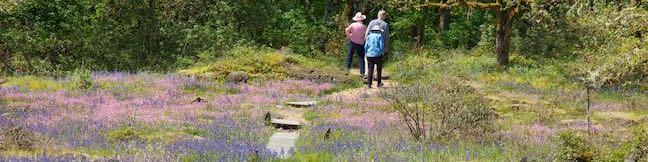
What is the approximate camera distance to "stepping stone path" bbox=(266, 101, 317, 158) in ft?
34.0

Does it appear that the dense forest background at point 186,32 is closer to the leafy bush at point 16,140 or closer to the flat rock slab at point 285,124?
the flat rock slab at point 285,124

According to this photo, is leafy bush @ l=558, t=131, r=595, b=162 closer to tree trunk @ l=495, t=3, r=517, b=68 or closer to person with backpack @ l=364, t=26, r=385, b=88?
person with backpack @ l=364, t=26, r=385, b=88

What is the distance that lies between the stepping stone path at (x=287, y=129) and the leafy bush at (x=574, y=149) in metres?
3.28

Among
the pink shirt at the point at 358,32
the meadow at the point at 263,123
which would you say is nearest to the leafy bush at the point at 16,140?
the meadow at the point at 263,123

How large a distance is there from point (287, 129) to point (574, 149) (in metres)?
5.72

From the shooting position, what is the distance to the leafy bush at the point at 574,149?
8.36m

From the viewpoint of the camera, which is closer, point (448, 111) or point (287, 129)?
point (448, 111)

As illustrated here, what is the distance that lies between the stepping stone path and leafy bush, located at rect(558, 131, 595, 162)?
328 cm

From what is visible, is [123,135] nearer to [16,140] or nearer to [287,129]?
[16,140]

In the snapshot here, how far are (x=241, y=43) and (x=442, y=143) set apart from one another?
58.0 feet

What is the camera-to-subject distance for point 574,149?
8.38 m

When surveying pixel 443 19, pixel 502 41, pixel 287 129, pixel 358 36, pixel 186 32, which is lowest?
pixel 287 129

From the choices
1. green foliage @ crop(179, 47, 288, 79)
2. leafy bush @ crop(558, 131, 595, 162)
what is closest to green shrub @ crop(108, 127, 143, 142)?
leafy bush @ crop(558, 131, 595, 162)

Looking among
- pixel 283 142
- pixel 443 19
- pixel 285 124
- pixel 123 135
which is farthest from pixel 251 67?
pixel 443 19
